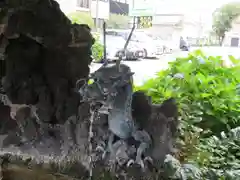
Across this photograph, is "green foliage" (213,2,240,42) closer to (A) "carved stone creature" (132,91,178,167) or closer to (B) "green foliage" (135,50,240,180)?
(B) "green foliage" (135,50,240,180)

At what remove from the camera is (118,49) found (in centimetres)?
96

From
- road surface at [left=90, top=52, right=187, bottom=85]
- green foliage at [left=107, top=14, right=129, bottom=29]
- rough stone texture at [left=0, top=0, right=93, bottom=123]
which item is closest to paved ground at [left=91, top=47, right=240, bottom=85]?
road surface at [left=90, top=52, right=187, bottom=85]

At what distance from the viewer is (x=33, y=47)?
0.95m

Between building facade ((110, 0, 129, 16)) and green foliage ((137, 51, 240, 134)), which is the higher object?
building facade ((110, 0, 129, 16))

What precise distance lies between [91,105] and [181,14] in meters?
0.58

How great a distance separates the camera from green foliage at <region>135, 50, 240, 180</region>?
86cm

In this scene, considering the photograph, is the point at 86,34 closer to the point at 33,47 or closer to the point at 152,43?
the point at 33,47

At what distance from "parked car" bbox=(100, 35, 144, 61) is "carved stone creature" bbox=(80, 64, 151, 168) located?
4.5 inches

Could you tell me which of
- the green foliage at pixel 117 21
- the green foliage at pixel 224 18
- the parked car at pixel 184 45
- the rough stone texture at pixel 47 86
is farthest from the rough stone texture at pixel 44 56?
the green foliage at pixel 224 18

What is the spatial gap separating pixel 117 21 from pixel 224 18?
1.49 feet

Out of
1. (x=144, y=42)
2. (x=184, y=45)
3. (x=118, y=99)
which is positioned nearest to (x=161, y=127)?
(x=118, y=99)

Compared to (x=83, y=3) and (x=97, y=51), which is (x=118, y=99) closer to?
(x=97, y=51)

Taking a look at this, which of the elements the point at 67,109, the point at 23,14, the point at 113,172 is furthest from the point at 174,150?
the point at 23,14

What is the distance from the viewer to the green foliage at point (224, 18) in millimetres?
1156
